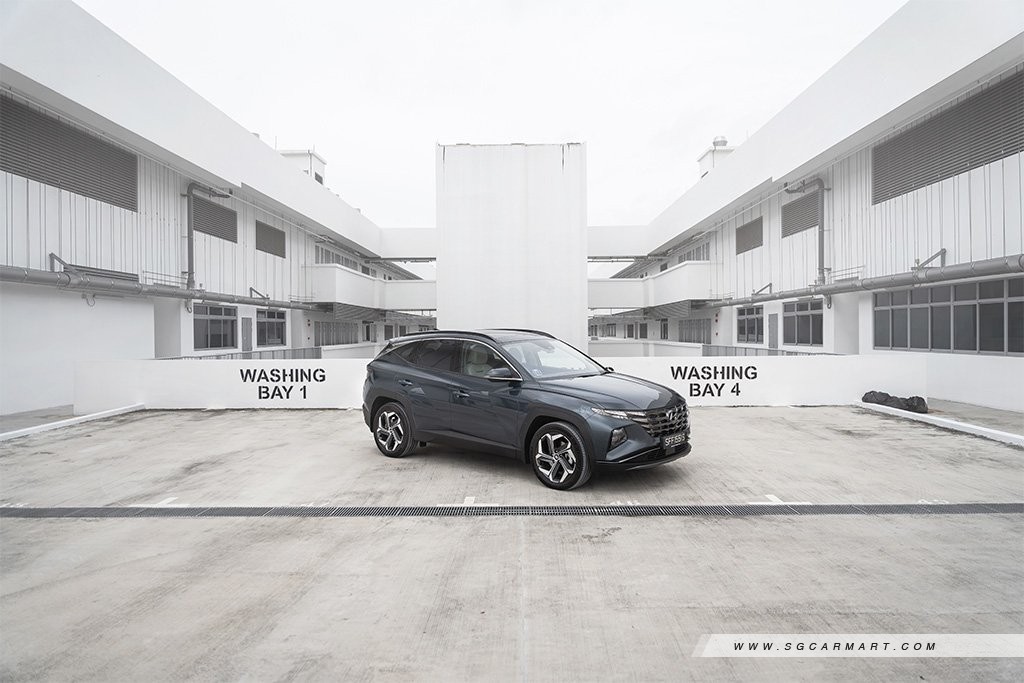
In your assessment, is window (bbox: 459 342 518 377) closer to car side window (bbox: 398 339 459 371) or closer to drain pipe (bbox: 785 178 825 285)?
car side window (bbox: 398 339 459 371)

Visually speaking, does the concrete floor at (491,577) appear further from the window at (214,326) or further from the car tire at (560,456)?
the window at (214,326)

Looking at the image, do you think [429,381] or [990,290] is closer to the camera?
[429,381]

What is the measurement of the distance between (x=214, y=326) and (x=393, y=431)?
1458cm

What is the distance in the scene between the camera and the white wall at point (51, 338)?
12195 millimetres

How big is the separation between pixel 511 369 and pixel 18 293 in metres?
12.1

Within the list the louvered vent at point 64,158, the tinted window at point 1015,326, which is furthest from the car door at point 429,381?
the tinted window at point 1015,326

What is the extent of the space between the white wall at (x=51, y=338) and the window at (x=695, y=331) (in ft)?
78.5

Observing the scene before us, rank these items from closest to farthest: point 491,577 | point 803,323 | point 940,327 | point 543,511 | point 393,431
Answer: point 491,577, point 543,511, point 393,431, point 940,327, point 803,323

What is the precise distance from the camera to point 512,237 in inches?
672

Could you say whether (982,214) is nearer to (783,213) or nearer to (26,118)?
(783,213)

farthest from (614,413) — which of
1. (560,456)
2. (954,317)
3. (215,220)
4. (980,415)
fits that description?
(215,220)

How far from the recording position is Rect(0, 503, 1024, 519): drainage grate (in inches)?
206

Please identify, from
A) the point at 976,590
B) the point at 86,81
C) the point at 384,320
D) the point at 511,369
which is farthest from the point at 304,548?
the point at 384,320

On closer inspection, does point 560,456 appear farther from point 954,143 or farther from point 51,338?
point 51,338
